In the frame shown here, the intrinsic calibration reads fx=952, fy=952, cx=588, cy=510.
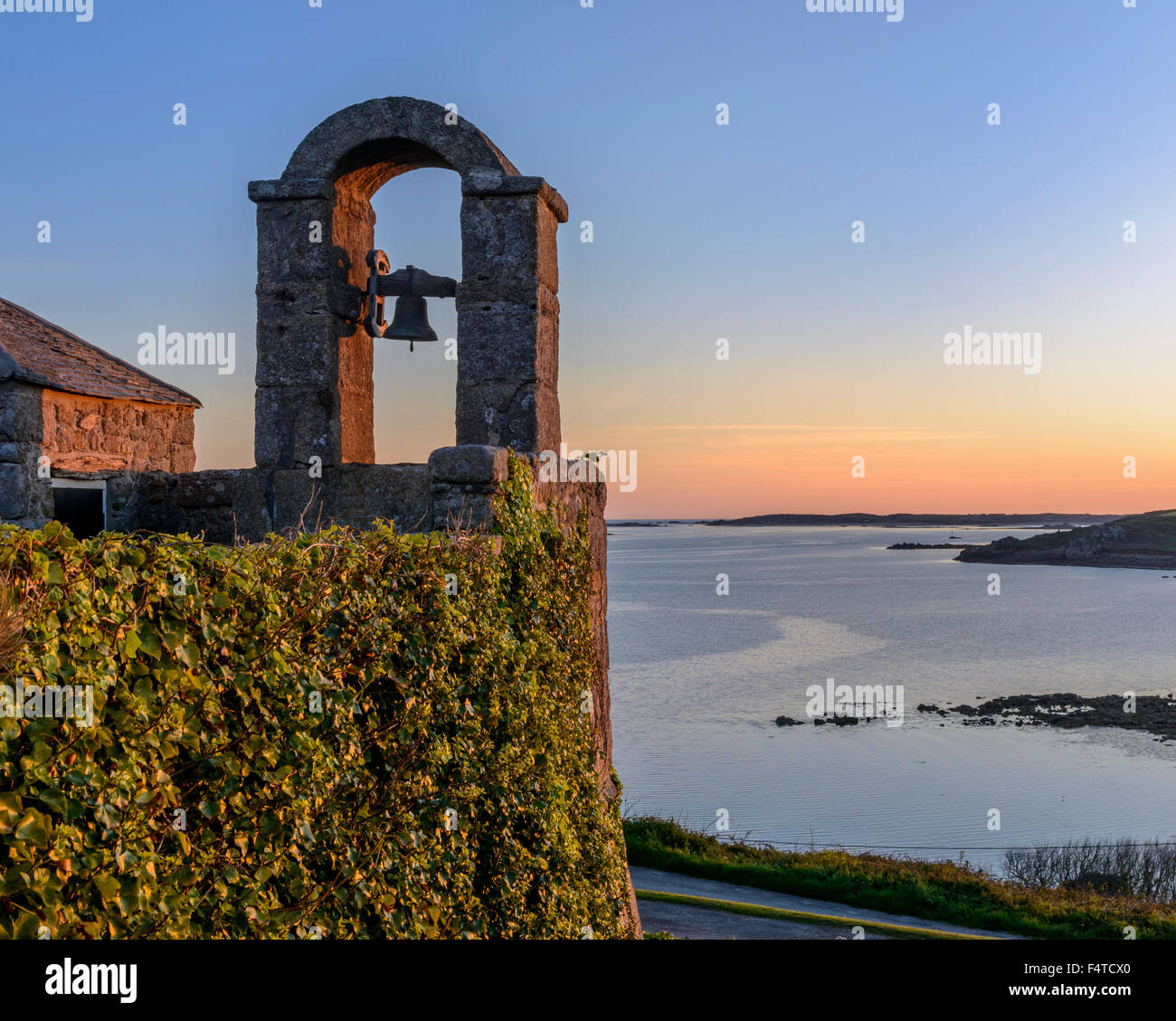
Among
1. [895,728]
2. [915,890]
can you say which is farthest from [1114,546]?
[915,890]

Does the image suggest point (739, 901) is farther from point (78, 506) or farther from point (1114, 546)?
point (1114, 546)

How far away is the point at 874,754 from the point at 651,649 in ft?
73.3

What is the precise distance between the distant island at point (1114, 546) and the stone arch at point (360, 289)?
11365 centimetres

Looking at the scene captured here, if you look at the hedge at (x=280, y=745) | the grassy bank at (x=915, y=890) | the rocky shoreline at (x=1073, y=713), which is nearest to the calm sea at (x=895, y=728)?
the rocky shoreline at (x=1073, y=713)

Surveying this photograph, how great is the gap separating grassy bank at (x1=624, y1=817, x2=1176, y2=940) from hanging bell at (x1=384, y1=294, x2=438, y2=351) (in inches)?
480

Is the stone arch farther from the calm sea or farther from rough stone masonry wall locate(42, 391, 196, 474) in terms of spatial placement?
the calm sea

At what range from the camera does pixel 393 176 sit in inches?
292

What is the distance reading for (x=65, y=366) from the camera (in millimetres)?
10297

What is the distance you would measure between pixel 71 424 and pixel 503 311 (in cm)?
567

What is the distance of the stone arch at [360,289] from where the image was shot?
679cm

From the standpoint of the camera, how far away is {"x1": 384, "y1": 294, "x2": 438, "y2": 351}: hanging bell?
23.7ft

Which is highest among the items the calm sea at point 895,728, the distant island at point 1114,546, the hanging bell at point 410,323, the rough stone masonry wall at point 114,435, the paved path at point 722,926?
the hanging bell at point 410,323

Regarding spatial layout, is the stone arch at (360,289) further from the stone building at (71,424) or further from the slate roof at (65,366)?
the slate roof at (65,366)
